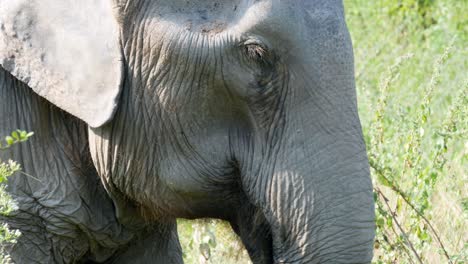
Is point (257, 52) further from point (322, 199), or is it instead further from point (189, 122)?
point (322, 199)

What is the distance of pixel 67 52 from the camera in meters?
4.59

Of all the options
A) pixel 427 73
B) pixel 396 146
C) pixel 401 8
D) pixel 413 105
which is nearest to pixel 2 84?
pixel 396 146

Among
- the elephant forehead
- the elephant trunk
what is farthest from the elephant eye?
the elephant trunk

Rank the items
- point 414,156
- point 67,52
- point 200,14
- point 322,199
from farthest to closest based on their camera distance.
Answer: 1. point 414,156
2. point 67,52
3. point 200,14
4. point 322,199

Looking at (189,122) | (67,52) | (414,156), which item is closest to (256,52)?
(189,122)

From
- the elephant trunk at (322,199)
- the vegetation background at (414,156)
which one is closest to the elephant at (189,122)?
the elephant trunk at (322,199)

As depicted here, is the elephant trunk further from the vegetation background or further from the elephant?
the vegetation background

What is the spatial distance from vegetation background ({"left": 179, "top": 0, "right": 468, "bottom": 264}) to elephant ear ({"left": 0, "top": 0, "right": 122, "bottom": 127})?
692 millimetres

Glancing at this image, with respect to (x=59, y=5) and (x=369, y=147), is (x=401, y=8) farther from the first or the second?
(x=59, y=5)

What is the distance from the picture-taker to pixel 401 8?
1039cm

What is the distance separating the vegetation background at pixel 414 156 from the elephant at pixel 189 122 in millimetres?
390

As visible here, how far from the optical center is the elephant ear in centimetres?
455

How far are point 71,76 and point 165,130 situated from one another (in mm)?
→ 374

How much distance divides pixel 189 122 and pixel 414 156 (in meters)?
1.91
